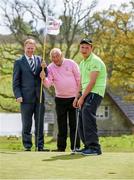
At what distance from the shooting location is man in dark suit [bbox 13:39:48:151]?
8820mm

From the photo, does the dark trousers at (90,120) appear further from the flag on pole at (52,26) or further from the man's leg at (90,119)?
the flag on pole at (52,26)

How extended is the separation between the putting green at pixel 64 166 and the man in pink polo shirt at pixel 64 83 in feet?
5.65

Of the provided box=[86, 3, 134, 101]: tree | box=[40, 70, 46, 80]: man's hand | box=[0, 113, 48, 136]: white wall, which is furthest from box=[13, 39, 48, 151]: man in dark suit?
box=[0, 113, 48, 136]: white wall

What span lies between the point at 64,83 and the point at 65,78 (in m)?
0.08

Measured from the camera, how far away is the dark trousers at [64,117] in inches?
357

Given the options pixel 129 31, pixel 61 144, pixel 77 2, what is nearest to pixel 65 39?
pixel 77 2

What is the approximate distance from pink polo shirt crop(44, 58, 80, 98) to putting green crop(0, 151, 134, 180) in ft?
5.66

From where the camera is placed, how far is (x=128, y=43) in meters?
39.5

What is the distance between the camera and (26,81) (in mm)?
8859

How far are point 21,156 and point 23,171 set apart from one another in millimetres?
1357

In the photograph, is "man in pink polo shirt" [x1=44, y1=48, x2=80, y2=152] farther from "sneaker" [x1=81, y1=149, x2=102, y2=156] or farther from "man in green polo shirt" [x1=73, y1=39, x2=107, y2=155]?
"sneaker" [x1=81, y1=149, x2=102, y2=156]

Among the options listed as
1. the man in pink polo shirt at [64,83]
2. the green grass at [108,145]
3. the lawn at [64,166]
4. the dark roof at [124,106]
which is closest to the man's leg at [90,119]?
the lawn at [64,166]

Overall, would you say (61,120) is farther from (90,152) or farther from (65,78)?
(90,152)

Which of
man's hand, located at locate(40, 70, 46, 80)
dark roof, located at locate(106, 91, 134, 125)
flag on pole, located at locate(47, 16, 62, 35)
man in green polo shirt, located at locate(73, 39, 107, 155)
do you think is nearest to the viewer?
man in green polo shirt, located at locate(73, 39, 107, 155)
